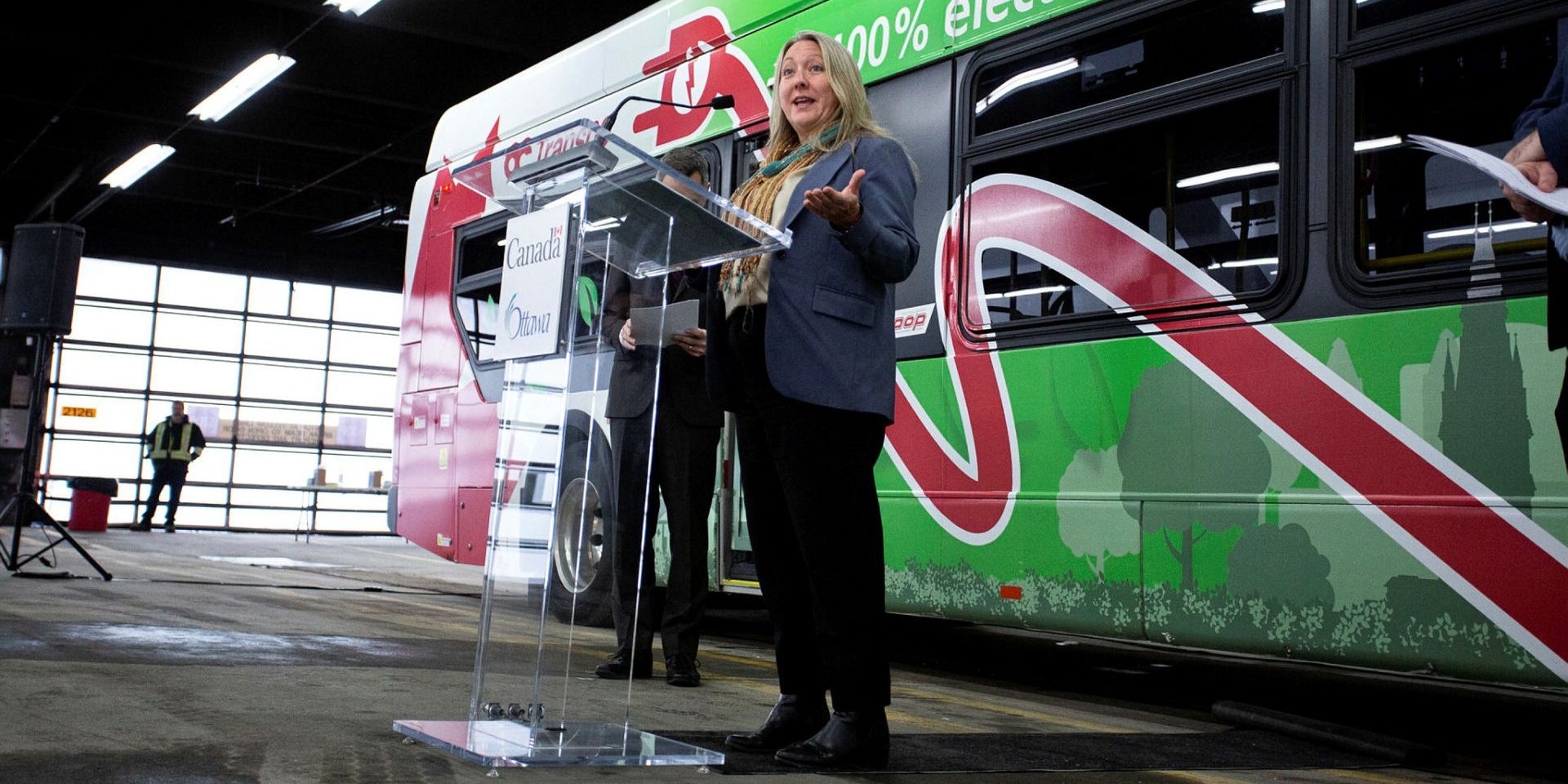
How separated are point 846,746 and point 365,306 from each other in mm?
22365

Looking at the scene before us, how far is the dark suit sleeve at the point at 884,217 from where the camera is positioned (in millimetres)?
2746

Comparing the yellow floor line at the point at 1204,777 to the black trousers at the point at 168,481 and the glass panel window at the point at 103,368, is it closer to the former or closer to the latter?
the black trousers at the point at 168,481

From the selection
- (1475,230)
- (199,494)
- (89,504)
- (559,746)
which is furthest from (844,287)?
(199,494)

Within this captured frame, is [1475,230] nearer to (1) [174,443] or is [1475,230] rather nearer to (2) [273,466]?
(1) [174,443]

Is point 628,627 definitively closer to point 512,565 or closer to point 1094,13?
point 512,565

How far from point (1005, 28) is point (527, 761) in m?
3.31

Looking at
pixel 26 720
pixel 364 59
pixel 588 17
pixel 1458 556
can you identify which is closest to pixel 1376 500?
pixel 1458 556

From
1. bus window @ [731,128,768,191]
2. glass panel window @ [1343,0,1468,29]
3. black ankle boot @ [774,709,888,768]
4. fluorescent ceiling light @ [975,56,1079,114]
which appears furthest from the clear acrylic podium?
bus window @ [731,128,768,191]

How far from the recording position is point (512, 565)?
8.96ft

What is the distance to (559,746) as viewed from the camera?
2.61m

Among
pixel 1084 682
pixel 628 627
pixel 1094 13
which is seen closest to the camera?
pixel 628 627

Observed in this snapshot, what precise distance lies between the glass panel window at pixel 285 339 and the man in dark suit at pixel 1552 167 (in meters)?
22.4

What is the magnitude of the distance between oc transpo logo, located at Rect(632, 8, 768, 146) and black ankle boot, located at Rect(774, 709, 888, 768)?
11.6 feet

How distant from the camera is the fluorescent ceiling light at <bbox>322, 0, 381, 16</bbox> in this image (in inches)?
482
